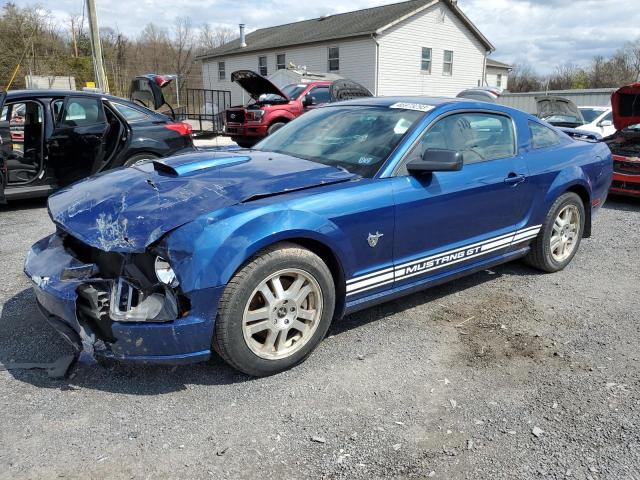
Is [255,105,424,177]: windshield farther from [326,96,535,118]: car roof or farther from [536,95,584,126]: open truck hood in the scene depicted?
[536,95,584,126]: open truck hood

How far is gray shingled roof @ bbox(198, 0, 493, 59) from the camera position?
77.7 feet

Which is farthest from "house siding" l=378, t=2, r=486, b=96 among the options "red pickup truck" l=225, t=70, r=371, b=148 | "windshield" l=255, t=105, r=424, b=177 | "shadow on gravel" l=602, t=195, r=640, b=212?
"windshield" l=255, t=105, r=424, b=177

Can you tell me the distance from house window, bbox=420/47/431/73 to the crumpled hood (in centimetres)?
2364

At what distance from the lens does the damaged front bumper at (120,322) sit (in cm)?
253

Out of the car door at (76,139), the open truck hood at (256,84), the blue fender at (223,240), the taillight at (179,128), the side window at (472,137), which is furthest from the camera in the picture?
the open truck hood at (256,84)

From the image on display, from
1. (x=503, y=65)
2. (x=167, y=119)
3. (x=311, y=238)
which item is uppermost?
(x=503, y=65)

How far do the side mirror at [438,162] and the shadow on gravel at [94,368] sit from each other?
1.13 metres

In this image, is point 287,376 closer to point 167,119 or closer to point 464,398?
point 464,398

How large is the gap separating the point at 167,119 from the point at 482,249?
5410mm

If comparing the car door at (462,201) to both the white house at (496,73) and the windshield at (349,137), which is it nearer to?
the windshield at (349,137)

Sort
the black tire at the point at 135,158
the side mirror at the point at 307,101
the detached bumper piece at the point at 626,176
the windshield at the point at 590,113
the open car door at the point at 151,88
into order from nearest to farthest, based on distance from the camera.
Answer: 1. the black tire at the point at 135,158
2. the detached bumper piece at the point at 626,176
3. the open car door at the point at 151,88
4. the windshield at the point at 590,113
5. the side mirror at the point at 307,101

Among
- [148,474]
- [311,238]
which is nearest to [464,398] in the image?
[311,238]

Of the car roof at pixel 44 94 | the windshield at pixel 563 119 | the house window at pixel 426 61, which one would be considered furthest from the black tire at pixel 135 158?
the house window at pixel 426 61

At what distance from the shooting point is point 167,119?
7598 millimetres
